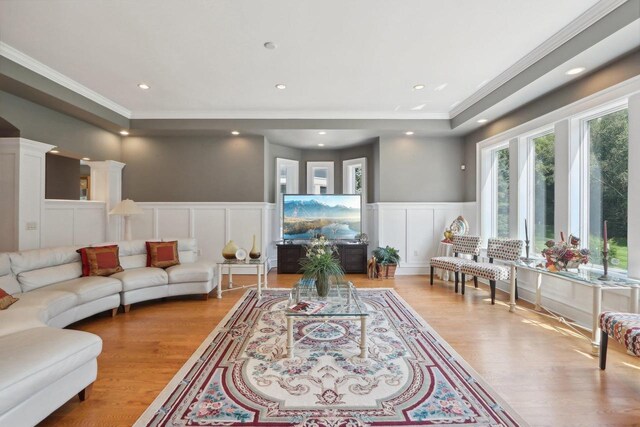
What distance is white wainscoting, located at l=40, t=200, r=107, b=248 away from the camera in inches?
175

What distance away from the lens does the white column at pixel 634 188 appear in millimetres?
2840

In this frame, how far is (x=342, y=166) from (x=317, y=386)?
551 cm

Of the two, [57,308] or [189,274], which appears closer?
[57,308]

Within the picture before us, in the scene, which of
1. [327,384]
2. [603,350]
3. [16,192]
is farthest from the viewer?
[16,192]

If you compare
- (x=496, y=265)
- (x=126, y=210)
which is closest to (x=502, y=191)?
(x=496, y=265)

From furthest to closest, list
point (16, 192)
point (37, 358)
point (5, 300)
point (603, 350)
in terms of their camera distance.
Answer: point (16, 192)
point (5, 300)
point (603, 350)
point (37, 358)

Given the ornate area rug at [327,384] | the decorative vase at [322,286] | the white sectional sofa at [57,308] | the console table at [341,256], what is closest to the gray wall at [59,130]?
the white sectional sofa at [57,308]

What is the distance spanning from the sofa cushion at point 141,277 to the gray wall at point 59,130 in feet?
7.47

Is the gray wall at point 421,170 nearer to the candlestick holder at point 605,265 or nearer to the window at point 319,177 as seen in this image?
the window at point 319,177

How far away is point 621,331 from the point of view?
7.08 feet

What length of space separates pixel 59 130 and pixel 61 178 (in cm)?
264

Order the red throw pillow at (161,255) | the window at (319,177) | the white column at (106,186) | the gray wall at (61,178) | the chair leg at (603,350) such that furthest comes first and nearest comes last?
the window at (319,177) < the gray wall at (61,178) < the white column at (106,186) < the red throw pillow at (161,255) < the chair leg at (603,350)

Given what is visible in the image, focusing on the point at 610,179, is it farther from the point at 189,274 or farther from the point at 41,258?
the point at 41,258

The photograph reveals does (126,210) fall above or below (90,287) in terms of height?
above
